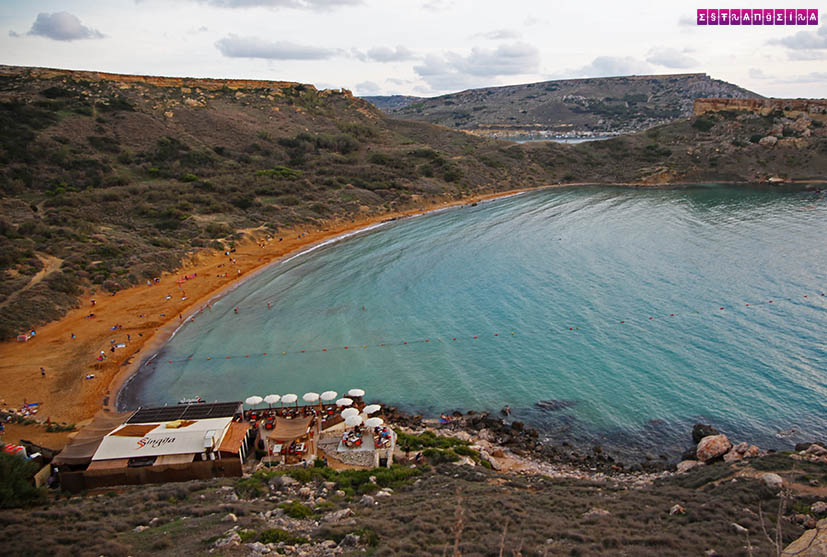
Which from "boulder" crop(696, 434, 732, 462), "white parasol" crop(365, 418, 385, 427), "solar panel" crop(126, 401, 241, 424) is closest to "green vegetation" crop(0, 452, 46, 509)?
"solar panel" crop(126, 401, 241, 424)

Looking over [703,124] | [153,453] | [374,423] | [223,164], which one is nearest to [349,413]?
[374,423]

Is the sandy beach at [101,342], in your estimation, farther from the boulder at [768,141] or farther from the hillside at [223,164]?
the boulder at [768,141]

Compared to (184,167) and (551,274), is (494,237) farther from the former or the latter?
(184,167)

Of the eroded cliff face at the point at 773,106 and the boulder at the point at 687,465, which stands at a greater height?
the eroded cliff face at the point at 773,106

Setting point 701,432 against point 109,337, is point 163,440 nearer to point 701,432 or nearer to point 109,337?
point 109,337

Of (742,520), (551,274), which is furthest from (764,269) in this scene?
(742,520)

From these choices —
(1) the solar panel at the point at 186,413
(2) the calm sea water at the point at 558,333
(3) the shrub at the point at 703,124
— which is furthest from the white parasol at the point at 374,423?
(3) the shrub at the point at 703,124

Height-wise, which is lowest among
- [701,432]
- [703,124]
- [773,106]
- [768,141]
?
[701,432]
